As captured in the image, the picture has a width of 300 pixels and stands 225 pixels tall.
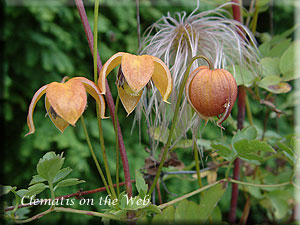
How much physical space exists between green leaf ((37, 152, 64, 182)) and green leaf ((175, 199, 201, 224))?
0.24m

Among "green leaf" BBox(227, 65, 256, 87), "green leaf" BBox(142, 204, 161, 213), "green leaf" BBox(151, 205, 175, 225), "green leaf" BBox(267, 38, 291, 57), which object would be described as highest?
"green leaf" BBox(267, 38, 291, 57)

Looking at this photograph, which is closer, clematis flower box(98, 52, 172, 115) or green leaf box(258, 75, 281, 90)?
clematis flower box(98, 52, 172, 115)

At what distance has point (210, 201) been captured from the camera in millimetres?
569

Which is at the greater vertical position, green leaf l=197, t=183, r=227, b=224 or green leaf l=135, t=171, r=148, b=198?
green leaf l=135, t=171, r=148, b=198

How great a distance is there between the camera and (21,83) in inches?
52.7

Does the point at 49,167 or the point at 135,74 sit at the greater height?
the point at 135,74

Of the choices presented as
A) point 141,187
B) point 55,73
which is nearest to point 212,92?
point 141,187

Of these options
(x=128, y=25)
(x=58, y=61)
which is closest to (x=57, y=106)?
(x=58, y=61)

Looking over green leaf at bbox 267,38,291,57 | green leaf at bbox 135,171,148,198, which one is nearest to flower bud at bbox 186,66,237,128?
green leaf at bbox 135,171,148,198

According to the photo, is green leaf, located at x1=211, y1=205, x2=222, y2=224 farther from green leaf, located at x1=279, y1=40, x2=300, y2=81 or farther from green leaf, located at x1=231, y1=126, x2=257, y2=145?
green leaf, located at x1=279, y1=40, x2=300, y2=81

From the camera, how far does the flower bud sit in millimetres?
416

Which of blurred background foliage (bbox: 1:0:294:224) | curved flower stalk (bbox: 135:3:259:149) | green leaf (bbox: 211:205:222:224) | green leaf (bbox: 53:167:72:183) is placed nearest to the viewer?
green leaf (bbox: 53:167:72:183)

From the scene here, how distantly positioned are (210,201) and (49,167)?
309 mm

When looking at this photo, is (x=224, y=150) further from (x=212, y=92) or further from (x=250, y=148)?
(x=212, y=92)
